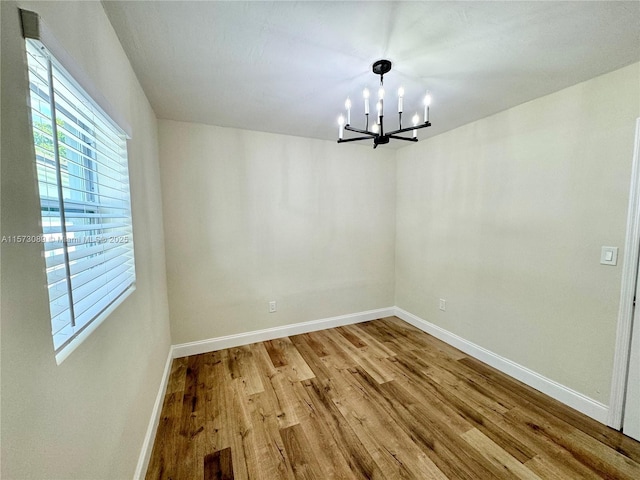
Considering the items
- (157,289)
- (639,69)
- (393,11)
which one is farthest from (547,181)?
(157,289)

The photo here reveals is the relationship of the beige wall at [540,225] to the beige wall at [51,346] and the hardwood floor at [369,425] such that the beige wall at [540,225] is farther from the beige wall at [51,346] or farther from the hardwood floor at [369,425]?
the beige wall at [51,346]

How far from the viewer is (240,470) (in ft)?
4.82

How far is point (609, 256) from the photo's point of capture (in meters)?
1.74

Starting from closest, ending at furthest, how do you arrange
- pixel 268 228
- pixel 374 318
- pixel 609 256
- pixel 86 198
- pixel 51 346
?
1. pixel 51 346
2. pixel 86 198
3. pixel 609 256
4. pixel 268 228
5. pixel 374 318

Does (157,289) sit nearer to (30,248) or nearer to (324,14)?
(30,248)

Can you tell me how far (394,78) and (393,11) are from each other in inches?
23.7

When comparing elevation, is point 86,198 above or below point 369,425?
above

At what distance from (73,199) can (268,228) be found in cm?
207

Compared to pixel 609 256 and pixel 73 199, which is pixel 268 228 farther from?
pixel 609 256

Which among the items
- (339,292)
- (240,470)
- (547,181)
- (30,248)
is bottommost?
(240,470)

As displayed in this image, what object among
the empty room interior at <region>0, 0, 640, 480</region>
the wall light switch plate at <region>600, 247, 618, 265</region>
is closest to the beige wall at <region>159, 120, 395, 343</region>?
the empty room interior at <region>0, 0, 640, 480</region>

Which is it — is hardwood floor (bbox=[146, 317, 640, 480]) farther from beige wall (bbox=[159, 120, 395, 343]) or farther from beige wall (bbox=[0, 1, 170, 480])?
beige wall (bbox=[159, 120, 395, 343])

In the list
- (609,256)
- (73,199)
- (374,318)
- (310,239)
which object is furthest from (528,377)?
(73,199)

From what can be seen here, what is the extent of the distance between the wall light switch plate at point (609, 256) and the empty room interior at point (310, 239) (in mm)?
15
